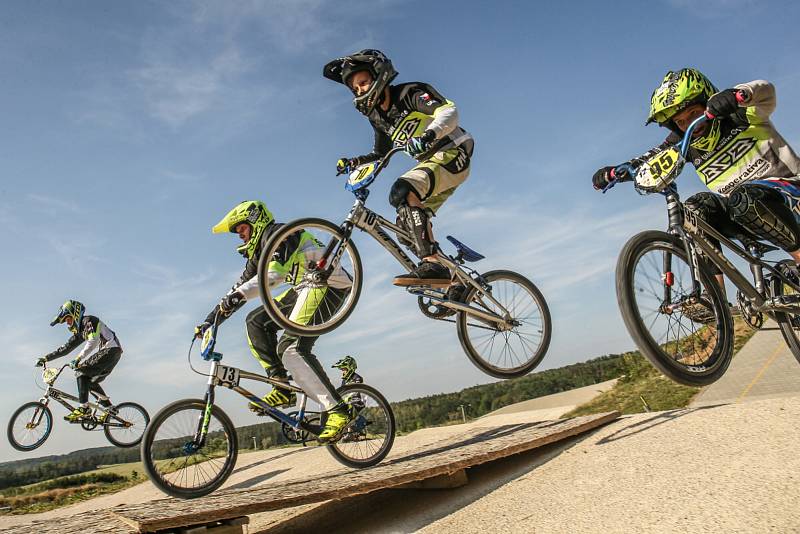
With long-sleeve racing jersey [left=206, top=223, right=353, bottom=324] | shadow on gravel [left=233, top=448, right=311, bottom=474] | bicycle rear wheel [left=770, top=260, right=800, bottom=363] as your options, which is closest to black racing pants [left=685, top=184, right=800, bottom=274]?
bicycle rear wheel [left=770, top=260, right=800, bottom=363]

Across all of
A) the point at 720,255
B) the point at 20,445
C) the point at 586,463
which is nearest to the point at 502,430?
the point at 586,463

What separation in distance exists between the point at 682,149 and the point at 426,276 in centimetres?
252

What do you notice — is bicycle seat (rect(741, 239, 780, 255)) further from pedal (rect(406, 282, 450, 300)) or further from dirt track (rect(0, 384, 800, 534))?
pedal (rect(406, 282, 450, 300))

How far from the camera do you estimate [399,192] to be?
5.59 metres

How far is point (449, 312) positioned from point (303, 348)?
62.3 inches

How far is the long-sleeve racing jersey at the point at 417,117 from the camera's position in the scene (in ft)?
18.0

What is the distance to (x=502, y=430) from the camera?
764 centimetres

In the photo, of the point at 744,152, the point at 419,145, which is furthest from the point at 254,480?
the point at 744,152

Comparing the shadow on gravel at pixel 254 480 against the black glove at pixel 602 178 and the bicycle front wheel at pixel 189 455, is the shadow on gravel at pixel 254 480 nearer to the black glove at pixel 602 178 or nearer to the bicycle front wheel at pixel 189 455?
the bicycle front wheel at pixel 189 455

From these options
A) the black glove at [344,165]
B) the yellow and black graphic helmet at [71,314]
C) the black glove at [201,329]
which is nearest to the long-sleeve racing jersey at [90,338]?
the yellow and black graphic helmet at [71,314]

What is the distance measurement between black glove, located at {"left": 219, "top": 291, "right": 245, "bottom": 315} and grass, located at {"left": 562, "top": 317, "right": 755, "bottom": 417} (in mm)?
6667

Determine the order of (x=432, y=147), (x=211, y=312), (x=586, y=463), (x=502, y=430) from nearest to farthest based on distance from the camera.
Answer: (x=586, y=463)
(x=432, y=147)
(x=211, y=312)
(x=502, y=430)

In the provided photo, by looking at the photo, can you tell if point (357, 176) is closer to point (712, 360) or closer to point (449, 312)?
point (449, 312)

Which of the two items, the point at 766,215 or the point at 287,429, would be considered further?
the point at 287,429
